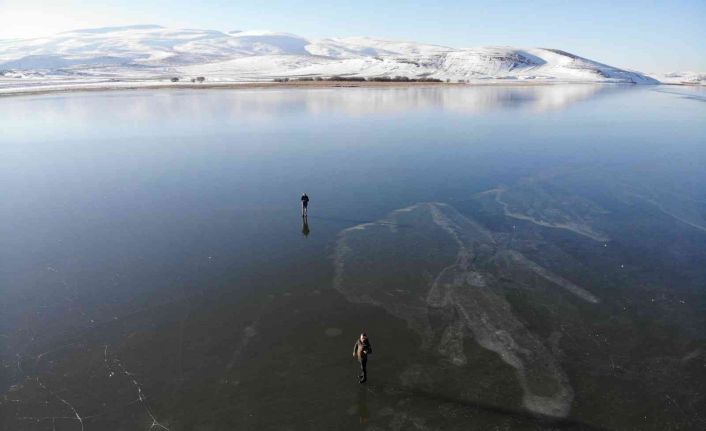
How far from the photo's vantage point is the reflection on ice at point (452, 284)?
11.3m

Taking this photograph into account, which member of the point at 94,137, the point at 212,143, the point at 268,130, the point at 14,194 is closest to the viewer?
the point at 14,194

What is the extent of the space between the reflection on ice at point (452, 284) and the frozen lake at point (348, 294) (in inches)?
3.3

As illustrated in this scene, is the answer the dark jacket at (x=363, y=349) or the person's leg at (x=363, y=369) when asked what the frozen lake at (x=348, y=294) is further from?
the dark jacket at (x=363, y=349)

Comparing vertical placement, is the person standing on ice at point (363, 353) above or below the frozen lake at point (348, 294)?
above

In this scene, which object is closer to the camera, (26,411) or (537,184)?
(26,411)

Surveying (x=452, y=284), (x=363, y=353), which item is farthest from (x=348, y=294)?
(x=363, y=353)

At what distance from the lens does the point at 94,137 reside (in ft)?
132

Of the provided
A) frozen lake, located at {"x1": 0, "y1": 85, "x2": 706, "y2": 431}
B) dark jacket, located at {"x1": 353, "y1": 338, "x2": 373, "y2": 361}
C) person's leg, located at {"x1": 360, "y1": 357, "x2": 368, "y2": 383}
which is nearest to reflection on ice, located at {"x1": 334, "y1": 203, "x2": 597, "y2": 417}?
frozen lake, located at {"x1": 0, "y1": 85, "x2": 706, "y2": 431}

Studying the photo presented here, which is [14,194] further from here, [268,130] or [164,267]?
[268,130]

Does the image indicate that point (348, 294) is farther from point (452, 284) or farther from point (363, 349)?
point (363, 349)

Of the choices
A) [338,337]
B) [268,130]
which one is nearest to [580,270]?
[338,337]

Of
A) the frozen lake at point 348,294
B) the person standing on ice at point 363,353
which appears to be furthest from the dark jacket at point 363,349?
the frozen lake at point 348,294

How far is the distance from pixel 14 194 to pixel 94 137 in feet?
59.5

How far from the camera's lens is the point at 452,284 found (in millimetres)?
14992
